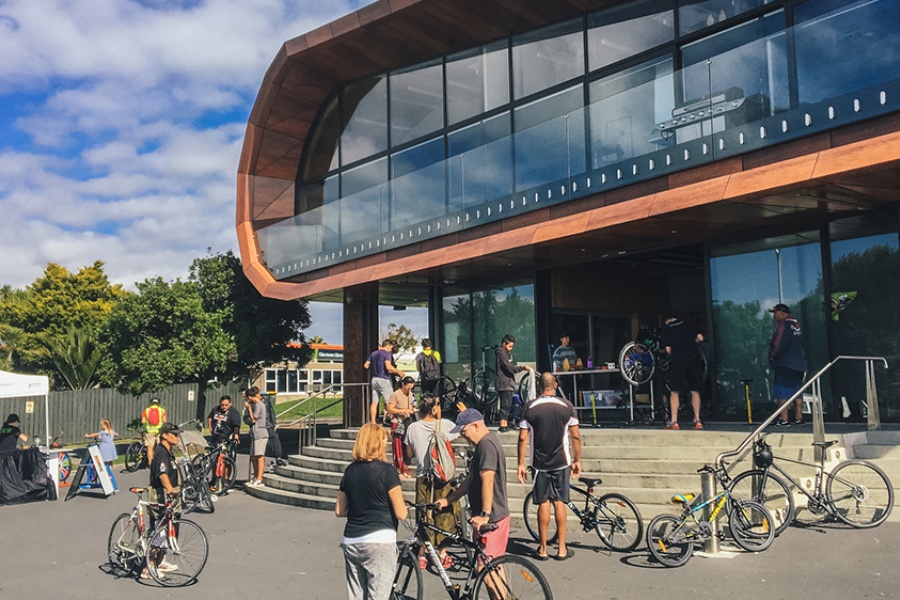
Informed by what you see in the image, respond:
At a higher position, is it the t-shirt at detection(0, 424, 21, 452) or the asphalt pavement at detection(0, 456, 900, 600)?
the t-shirt at detection(0, 424, 21, 452)

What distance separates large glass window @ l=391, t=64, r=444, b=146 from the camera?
57.5 ft

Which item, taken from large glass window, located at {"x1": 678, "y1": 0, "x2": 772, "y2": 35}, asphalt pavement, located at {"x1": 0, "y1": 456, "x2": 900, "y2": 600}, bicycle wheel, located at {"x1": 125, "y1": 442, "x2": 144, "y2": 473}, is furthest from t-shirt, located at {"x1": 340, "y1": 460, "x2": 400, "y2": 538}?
bicycle wheel, located at {"x1": 125, "y1": 442, "x2": 144, "y2": 473}

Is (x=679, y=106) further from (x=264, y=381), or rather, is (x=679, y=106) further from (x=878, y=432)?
(x=264, y=381)

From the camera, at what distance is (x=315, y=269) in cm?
1884

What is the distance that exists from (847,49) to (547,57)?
6260mm

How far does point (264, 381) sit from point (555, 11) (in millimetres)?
58336

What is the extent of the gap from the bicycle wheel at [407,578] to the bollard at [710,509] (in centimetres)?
333

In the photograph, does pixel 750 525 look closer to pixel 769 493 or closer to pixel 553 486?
pixel 769 493

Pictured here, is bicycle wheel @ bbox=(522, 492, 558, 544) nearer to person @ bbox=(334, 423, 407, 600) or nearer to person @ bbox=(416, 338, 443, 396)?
person @ bbox=(334, 423, 407, 600)

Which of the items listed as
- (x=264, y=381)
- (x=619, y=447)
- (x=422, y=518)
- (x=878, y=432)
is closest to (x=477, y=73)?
(x=619, y=447)

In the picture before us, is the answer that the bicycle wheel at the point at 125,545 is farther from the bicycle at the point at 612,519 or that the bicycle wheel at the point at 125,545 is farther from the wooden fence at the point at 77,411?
the wooden fence at the point at 77,411

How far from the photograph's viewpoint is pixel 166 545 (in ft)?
26.6

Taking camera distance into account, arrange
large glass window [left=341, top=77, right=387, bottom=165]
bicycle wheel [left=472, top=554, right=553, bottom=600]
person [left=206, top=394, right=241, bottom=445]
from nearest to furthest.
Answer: bicycle wheel [left=472, top=554, right=553, bottom=600] < person [left=206, top=394, right=241, bottom=445] < large glass window [left=341, top=77, right=387, bottom=165]

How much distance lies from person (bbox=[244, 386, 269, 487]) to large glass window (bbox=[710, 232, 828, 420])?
8003 millimetres
